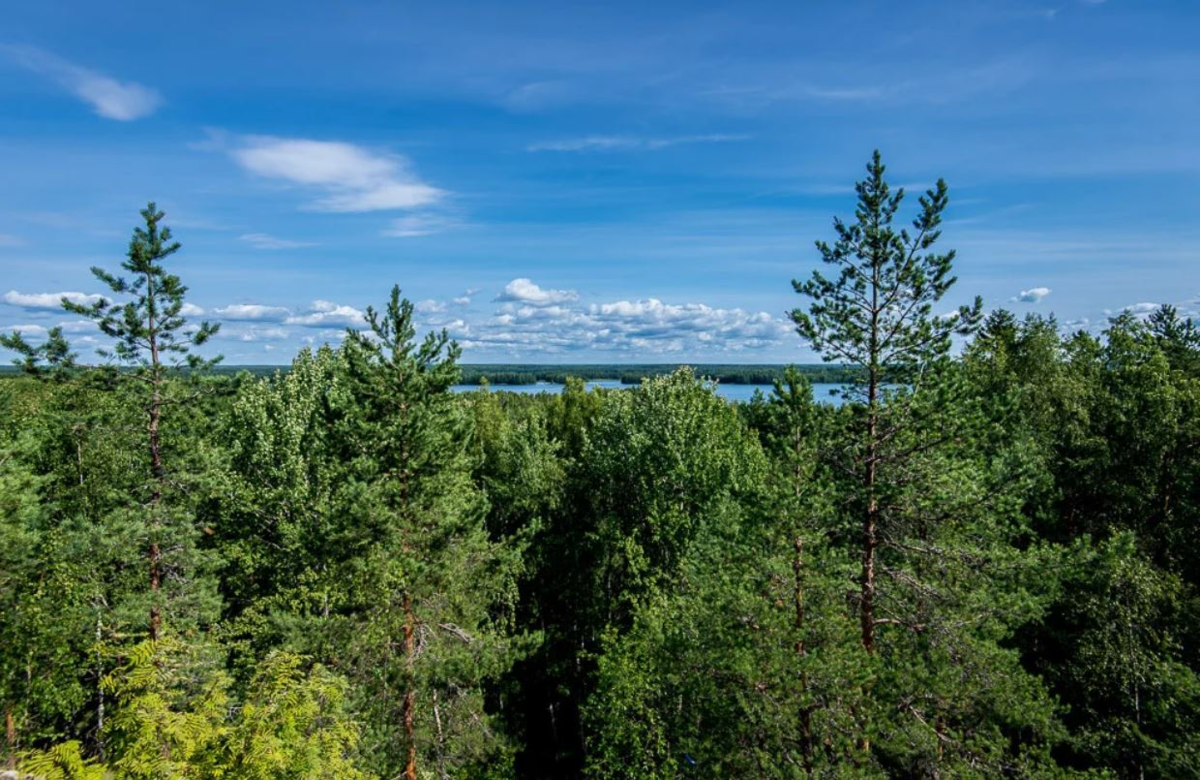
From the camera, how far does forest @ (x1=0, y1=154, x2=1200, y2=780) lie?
1020 cm

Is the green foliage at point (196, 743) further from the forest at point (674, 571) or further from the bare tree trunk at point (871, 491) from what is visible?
the bare tree trunk at point (871, 491)

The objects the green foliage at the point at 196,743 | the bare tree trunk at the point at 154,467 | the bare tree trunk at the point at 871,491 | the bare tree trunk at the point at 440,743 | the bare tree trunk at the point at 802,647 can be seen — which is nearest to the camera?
the green foliage at the point at 196,743

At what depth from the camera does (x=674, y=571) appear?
22547 mm

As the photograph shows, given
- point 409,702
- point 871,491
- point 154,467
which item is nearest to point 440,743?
point 409,702

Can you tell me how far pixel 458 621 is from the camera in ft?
51.0

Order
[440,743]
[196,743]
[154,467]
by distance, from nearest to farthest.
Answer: [196,743]
[154,467]
[440,743]

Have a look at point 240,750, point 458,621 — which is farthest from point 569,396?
point 240,750

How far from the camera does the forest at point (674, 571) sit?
33.4 ft

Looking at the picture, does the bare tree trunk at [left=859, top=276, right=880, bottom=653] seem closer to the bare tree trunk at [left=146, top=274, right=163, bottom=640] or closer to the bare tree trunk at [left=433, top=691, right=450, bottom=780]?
the bare tree trunk at [left=433, top=691, right=450, bottom=780]

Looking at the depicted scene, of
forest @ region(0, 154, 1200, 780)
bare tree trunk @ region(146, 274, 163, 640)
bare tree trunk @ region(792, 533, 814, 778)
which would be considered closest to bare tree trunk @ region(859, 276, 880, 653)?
forest @ region(0, 154, 1200, 780)

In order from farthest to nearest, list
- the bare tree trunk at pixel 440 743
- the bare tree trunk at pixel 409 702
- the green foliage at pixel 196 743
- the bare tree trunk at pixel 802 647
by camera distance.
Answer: the bare tree trunk at pixel 440 743, the bare tree trunk at pixel 409 702, the bare tree trunk at pixel 802 647, the green foliage at pixel 196 743

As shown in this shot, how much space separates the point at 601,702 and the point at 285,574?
10.8m

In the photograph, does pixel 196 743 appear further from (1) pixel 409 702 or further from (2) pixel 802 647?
(2) pixel 802 647

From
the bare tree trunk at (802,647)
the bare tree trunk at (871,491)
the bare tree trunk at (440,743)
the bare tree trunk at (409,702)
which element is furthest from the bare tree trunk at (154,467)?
the bare tree trunk at (871,491)
